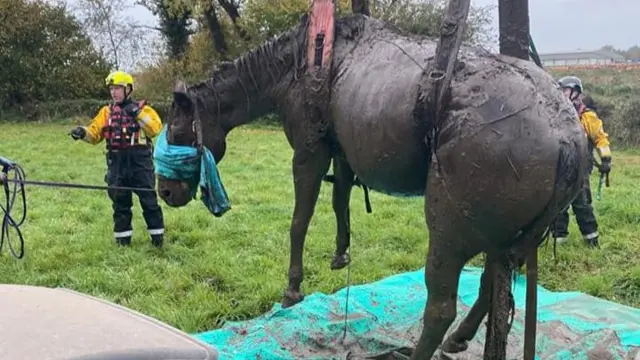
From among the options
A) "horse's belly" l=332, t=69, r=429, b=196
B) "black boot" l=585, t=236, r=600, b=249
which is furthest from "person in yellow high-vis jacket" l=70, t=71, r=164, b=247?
"black boot" l=585, t=236, r=600, b=249

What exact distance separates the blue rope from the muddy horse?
0.36 m

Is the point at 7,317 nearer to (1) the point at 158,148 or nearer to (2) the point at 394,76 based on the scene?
(2) the point at 394,76

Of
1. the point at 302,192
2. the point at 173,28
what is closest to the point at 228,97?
the point at 302,192

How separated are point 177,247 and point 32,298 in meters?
5.05

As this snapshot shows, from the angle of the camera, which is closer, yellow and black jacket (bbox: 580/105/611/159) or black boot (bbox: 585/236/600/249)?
yellow and black jacket (bbox: 580/105/611/159)

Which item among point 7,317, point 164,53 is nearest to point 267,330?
point 7,317

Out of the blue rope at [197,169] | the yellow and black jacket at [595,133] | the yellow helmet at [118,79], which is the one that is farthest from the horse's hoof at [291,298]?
the yellow and black jacket at [595,133]

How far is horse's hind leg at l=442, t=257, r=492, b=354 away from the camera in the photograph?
381cm

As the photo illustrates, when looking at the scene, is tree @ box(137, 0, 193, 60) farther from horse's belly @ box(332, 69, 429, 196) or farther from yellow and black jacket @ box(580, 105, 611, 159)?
horse's belly @ box(332, 69, 429, 196)

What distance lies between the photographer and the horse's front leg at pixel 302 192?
4125 millimetres

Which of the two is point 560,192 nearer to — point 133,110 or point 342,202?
point 342,202

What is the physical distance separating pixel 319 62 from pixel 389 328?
1.95 m

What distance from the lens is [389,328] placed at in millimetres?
4629

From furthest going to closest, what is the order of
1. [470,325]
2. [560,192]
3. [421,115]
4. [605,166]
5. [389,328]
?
[605,166]
[389,328]
[470,325]
[421,115]
[560,192]
